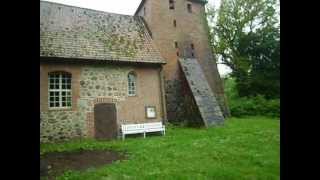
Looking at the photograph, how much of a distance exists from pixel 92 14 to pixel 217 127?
9.35 metres

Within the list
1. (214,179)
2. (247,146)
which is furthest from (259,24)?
(214,179)

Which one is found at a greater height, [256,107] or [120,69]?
[120,69]

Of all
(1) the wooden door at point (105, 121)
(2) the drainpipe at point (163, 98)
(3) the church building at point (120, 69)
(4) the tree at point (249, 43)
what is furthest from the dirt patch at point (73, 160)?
(4) the tree at point (249, 43)

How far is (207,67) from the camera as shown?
20.0 m

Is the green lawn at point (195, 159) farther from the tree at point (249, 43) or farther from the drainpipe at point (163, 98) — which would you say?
the tree at point (249, 43)

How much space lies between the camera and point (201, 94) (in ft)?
55.0

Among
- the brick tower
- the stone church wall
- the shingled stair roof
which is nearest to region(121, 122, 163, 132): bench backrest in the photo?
the stone church wall

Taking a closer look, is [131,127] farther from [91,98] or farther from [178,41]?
[178,41]

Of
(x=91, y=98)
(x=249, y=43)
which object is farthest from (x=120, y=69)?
(x=249, y=43)

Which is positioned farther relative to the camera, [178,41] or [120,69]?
[178,41]

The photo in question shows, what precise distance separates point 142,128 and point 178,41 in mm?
7081

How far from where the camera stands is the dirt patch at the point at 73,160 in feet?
24.9

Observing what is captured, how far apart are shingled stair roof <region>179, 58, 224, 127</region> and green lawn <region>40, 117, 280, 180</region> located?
3438mm
